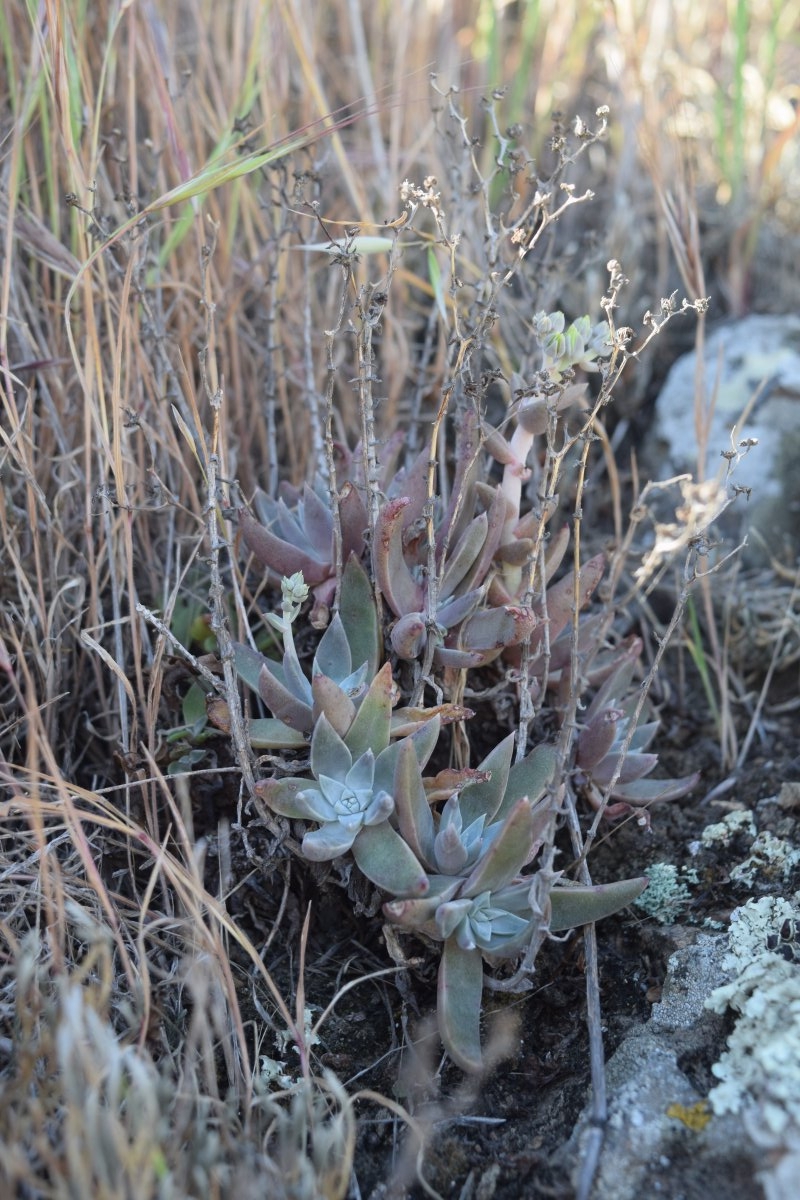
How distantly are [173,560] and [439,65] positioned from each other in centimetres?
169

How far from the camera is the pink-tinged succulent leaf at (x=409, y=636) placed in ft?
4.91

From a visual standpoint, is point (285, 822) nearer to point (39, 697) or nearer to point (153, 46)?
point (39, 697)

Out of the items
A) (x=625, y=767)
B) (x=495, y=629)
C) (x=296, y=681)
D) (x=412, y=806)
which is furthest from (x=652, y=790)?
(x=296, y=681)

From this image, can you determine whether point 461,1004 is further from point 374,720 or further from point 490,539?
point 490,539

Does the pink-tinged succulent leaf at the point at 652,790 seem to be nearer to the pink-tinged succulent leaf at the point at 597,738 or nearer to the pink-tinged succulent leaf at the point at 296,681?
the pink-tinged succulent leaf at the point at 597,738

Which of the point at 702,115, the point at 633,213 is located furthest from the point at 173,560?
the point at 702,115

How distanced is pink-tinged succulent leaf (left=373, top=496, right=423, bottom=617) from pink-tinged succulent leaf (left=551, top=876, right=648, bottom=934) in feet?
1.59

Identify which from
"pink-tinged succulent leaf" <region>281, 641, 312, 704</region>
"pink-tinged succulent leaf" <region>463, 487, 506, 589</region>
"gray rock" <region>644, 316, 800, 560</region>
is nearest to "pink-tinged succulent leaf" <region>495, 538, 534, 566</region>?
"pink-tinged succulent leaf" <region>463, 487, 506, 589</region>

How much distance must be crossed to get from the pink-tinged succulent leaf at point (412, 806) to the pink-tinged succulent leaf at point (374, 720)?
45 mm

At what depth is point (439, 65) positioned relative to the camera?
2.77m

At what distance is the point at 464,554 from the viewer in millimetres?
1576

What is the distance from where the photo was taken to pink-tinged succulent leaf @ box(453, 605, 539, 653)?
1507mm

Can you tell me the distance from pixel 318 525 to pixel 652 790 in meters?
0.70

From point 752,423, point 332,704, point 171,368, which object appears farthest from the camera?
point 752,423
